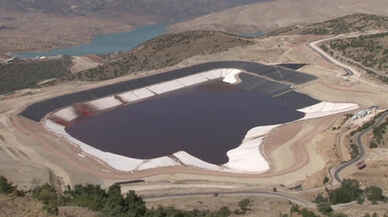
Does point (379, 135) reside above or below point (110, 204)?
below

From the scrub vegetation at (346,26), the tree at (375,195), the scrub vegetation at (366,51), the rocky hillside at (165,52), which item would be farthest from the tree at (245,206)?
the scrub vegetation at (346,26)

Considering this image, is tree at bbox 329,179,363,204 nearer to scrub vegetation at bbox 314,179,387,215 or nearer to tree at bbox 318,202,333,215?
scrub vegetation at bbox 314,179,387,215

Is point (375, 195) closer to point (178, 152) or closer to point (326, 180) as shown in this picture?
point (326, 180)

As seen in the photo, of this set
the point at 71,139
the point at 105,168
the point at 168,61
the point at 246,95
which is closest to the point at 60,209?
the point at 105,168

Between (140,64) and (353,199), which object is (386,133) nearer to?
(353,199)

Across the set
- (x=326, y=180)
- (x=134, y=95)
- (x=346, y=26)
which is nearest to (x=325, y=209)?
(x=326, y=180)

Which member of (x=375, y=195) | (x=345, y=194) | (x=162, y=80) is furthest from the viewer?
(x=162, y=80)

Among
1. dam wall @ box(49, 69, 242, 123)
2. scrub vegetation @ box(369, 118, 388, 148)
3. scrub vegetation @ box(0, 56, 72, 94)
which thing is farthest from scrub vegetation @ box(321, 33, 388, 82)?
scrub vegetation @ box(0, 56, 72, 94)

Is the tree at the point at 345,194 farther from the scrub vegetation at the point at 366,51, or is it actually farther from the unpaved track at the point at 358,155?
the scrub vegetation at the point at 366,51
